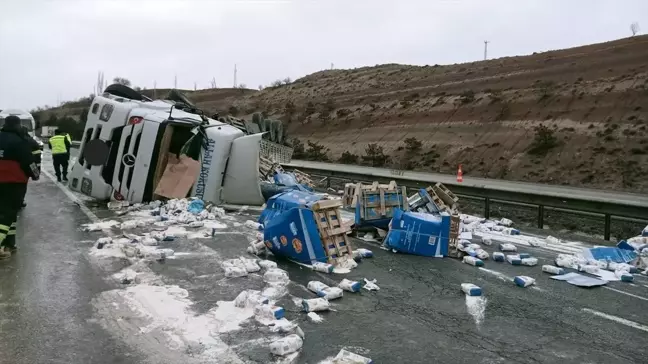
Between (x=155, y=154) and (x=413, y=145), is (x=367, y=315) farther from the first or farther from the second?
(x=413, y=145)

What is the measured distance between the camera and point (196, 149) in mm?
12070

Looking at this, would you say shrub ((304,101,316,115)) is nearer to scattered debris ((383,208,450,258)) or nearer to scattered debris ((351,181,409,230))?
scattered debris ((351,181,409,230))

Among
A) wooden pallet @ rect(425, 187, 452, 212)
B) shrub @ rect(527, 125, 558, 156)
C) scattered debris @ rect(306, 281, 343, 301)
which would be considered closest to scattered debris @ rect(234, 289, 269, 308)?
scattered debris @ rect(306, 281, 343, 301)

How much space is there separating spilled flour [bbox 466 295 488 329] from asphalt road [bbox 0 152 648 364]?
0.09 feet

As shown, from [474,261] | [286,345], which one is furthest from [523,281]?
[286,345]

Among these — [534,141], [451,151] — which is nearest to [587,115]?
[534,141]

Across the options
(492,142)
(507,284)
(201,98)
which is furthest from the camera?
(201,98)

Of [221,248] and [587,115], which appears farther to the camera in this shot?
[587,115]

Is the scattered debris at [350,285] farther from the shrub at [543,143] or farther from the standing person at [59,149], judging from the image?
the shrub at [543,143]

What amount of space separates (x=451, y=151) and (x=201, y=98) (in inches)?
2709

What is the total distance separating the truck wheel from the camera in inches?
557

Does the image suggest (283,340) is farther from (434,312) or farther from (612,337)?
(612,337)

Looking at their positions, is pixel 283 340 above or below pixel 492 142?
below

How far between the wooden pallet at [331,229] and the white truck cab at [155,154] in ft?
17.6
